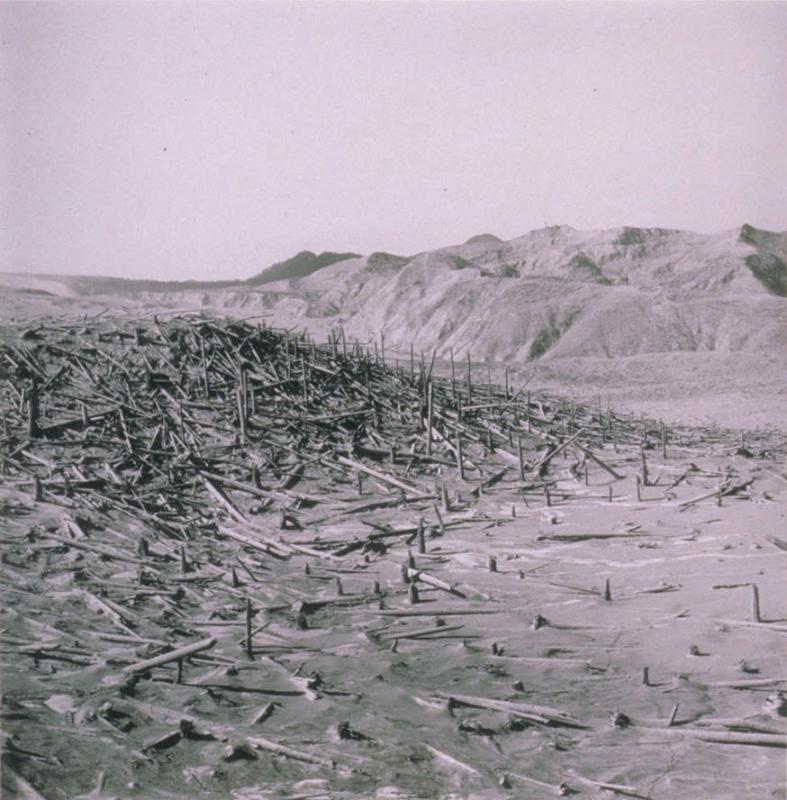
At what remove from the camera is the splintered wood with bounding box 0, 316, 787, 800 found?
417cm

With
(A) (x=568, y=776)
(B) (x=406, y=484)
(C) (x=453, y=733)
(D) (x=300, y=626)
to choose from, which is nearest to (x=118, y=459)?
(B) (x=406, y=484)

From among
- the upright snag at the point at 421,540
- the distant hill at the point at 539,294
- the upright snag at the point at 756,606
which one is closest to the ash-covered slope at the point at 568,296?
the distant hill at the point at 539,294

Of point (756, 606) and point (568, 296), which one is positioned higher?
point (568, 296)

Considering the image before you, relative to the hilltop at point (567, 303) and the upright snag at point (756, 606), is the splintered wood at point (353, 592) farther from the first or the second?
the hilltop at point (567, 303)

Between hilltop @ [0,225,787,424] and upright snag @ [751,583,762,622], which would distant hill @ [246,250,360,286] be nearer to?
hilltop @ [0,225,787,424]

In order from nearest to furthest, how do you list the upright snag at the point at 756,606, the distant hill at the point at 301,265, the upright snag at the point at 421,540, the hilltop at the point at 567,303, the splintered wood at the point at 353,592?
the splintered wood at the point at 353,592 → the upright snag at the point at 756,606 → the upright snag at the point at 421,540 → the hilltop at the point at 567,303 → the distant hill at the point at 301,265

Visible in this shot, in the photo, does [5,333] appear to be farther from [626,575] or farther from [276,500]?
[626,575]

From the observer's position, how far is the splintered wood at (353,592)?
4172mm

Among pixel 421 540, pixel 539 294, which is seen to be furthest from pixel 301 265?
pixel 421 540

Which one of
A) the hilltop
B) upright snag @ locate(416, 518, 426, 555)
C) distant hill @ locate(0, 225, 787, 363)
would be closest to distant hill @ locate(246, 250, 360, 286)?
distant hill @ locate(0, 225, 787, 363)

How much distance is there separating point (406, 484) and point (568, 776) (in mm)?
6408

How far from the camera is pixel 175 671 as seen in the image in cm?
513

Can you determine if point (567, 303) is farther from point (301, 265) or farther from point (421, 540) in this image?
point (301, 265)

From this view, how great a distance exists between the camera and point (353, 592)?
696cm
